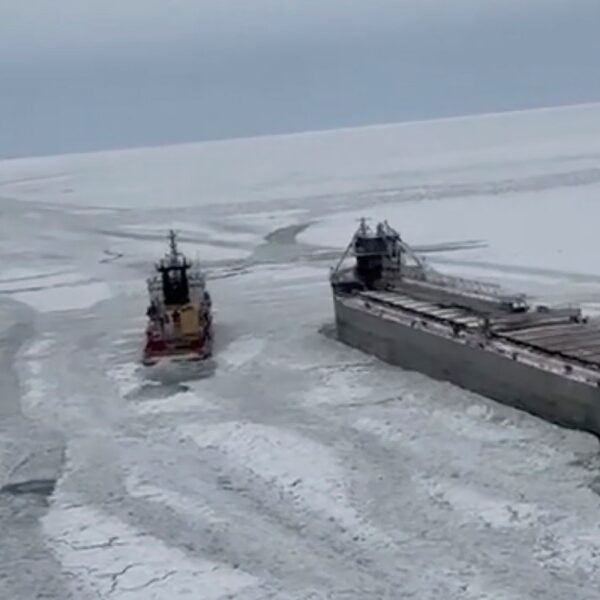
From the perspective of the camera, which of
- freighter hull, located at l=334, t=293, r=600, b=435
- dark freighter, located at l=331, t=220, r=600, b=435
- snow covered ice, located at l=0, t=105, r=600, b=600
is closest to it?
snow covered ice, located at l=0, t=105, r=600, b=600

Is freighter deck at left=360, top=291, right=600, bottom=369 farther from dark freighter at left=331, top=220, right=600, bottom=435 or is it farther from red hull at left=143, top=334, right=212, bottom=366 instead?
red hull at left=143, top=334, right=212, bottom=366

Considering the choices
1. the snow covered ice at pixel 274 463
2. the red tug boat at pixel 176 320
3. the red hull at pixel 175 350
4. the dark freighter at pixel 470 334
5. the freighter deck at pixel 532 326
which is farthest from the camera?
the red tug boat at pixel 176 320

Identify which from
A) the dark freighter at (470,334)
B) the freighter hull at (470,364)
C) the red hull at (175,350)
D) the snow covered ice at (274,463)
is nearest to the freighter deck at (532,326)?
the dark freighter at (470,334)

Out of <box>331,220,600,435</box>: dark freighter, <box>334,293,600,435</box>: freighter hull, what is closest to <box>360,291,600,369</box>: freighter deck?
<box>331,220,600,435</box>: dark freighter

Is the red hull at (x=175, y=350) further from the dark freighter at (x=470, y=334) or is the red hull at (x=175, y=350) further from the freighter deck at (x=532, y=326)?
the freighter deck at (x=532, y=326)

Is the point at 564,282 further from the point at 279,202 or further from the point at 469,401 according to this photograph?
the point at 279,202

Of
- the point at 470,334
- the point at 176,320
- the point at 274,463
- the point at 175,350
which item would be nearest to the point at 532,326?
the point at 470,334

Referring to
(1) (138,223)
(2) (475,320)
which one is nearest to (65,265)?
(1) (138,223)

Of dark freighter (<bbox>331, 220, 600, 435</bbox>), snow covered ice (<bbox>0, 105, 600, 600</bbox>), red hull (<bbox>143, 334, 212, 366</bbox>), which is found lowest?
snow covered ice (<bbox>0, 105, 600, 600</bbox>)
